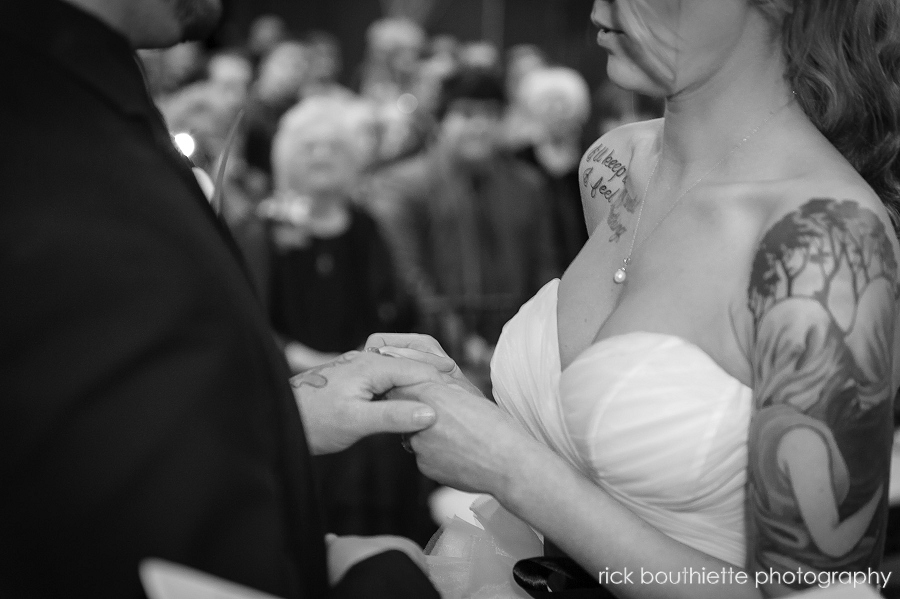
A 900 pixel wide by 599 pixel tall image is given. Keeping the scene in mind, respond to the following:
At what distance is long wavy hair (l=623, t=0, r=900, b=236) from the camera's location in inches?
55.0

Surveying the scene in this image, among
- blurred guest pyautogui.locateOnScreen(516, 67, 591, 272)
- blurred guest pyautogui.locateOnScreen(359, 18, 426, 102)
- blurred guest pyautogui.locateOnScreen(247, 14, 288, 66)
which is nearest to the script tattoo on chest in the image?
blurred guest pyautogui.locateOnScreen(516, 67, 591, 272)

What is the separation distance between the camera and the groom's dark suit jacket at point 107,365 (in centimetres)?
87

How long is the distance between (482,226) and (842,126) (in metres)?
3.60

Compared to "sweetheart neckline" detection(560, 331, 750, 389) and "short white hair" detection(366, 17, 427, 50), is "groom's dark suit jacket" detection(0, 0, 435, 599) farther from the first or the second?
"short white hair" detection(366, 17, 427, 50)

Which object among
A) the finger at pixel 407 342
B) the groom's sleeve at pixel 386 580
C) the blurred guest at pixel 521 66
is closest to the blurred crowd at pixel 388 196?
the blurred guest at pixel 521 66

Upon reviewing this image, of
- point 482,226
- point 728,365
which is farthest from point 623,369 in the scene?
point 482,226

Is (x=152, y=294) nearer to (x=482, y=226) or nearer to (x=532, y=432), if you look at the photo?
(x=532, y=432)

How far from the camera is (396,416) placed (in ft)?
4.47

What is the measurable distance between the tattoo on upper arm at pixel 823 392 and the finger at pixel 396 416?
0.46 m

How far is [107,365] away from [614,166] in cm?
123

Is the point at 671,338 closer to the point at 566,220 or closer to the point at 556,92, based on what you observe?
the point at 566,220

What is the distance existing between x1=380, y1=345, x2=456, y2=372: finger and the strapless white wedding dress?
0.20 m

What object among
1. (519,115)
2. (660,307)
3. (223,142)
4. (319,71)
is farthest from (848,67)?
(319,71)

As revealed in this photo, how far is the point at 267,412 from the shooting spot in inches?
37.9
